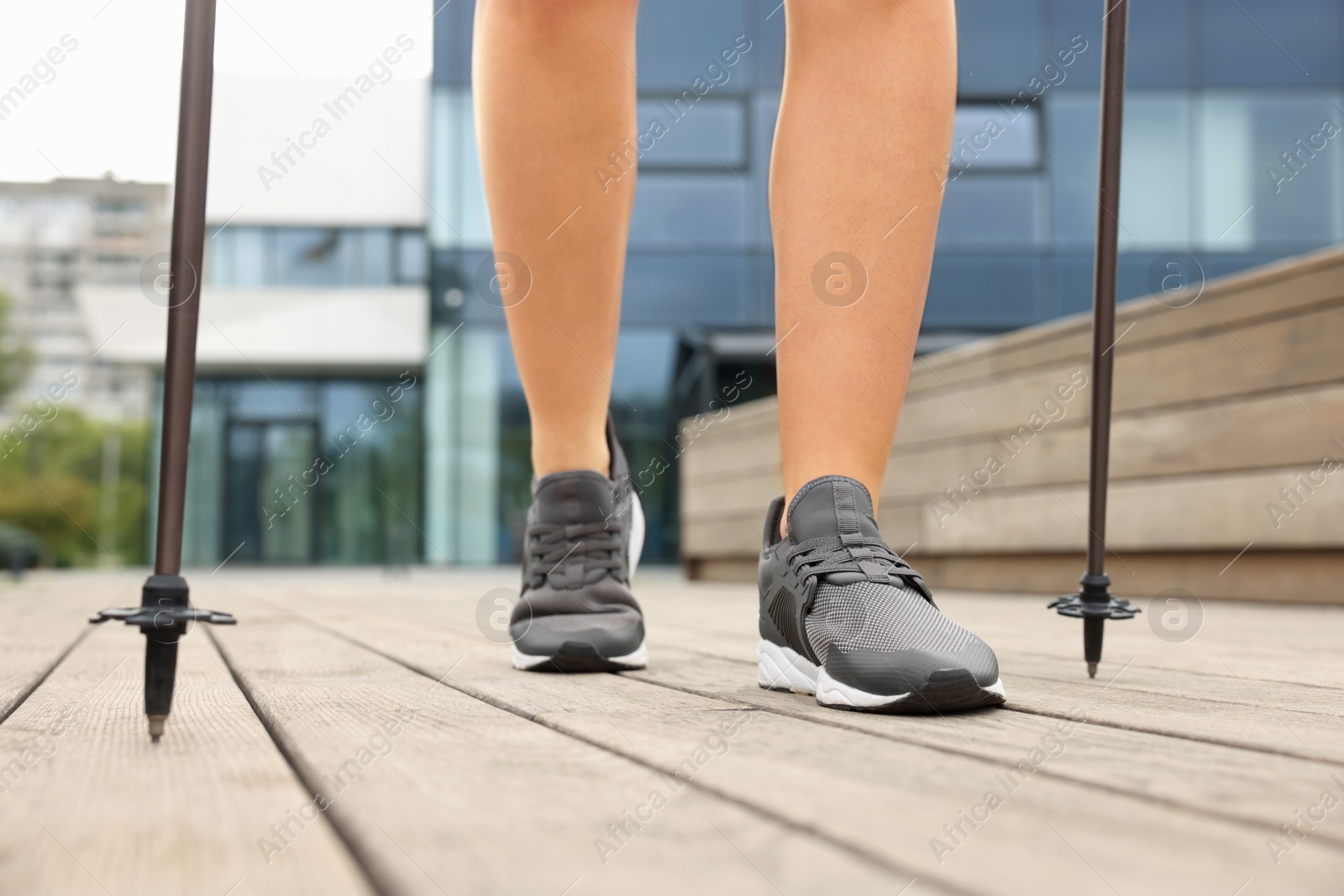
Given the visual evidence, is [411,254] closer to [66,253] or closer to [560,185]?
[560,185]

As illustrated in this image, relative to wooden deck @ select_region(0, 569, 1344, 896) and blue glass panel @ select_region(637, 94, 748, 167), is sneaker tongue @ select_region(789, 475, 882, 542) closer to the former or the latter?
wooden deck @ select_region(0, 569, 1344, 896)

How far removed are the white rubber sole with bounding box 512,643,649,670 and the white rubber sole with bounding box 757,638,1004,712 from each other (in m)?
0.14

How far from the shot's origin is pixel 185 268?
0.78 metres

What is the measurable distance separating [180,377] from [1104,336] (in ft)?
2.98

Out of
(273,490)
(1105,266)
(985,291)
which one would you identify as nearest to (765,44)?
(985,291)

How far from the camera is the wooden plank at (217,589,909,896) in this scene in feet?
1.38

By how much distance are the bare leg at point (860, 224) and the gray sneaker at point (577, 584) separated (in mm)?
254

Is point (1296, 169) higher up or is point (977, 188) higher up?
point (1296, 169)

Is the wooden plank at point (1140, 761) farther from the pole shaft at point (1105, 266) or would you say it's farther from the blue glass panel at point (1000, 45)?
the blue glass panel at point (1000, 45)

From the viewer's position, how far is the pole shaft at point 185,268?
757mm

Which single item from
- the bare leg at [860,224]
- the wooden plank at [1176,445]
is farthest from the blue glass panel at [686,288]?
the bare leg at [860,224]

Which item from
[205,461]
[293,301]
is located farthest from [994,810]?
[205,461]

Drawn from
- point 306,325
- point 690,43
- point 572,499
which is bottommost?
point 572,499

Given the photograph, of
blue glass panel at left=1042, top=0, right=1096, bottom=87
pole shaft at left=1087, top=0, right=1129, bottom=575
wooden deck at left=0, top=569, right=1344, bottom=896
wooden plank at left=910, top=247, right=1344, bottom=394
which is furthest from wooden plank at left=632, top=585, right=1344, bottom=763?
blue glass panel at left=1042, top=0, right=1096, bottom=87
